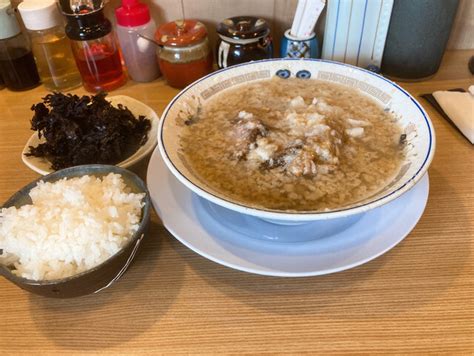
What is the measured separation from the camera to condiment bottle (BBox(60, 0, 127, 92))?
4.60ft

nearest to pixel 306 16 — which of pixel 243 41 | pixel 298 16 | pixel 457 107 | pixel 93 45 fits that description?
pixel 298 16

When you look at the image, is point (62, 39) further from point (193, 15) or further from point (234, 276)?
point (234, 276)

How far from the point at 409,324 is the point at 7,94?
1.60 meters

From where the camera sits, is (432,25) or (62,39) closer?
(432,25)

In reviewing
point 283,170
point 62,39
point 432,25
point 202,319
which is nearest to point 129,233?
point 202,319

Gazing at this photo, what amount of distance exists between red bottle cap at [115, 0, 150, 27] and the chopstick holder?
3.39 ft

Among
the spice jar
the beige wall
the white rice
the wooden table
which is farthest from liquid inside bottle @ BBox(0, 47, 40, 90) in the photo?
the wooden table

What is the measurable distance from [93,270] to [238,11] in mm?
1194

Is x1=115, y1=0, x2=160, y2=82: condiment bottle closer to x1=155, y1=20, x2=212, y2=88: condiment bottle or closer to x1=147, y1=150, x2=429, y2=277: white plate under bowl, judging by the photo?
x1=155, y1=20, x2=212, y2=88: condiment bottle

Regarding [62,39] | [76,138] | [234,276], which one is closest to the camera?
[234,276]

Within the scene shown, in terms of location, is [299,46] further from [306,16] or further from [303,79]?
[303,79]

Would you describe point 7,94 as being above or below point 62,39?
below

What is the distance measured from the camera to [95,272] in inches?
31.2

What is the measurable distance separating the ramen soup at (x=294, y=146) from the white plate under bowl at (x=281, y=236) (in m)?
0.08
